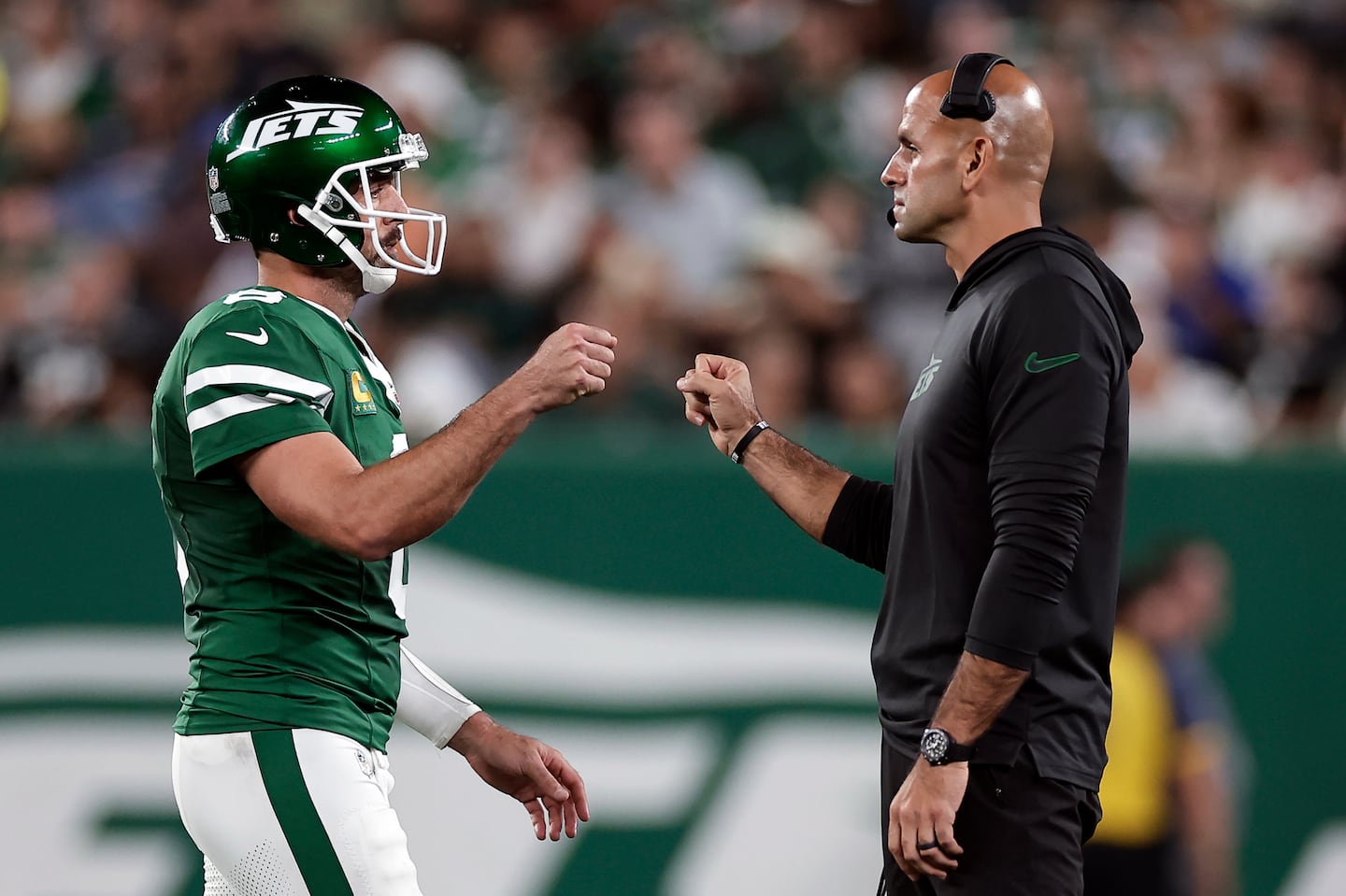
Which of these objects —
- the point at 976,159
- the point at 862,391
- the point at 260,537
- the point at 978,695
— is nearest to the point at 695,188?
the point at 862,391

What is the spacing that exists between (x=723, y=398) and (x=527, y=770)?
98cm

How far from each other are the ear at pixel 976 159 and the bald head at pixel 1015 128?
1 centimetres

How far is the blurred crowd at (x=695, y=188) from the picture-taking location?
7445mm

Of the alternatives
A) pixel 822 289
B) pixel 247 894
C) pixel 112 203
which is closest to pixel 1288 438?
pixel 822 289

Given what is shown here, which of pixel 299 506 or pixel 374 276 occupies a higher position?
pixel 374 276

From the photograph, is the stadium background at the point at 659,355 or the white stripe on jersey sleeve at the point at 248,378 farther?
the stadium background at the point at 659,355

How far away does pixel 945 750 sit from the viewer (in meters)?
3.23

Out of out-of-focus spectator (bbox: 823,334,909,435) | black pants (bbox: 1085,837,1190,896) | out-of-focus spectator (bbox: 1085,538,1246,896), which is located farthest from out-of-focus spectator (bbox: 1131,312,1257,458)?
black pants (bbox: 1085,837,1190,896)

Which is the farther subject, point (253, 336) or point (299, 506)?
point (253, 336)

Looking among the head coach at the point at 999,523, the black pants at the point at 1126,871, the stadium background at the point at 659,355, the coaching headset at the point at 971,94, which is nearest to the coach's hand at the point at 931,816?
the head coach at the point at 999,523

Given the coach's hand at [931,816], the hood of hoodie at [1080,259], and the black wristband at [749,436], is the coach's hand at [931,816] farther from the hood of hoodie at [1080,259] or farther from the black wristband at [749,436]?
the black wristband at [749,436]

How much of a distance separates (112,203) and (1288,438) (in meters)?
5.96

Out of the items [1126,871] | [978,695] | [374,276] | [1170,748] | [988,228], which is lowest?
[1126,871]

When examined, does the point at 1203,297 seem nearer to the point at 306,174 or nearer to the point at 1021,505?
the point at 1021,505
